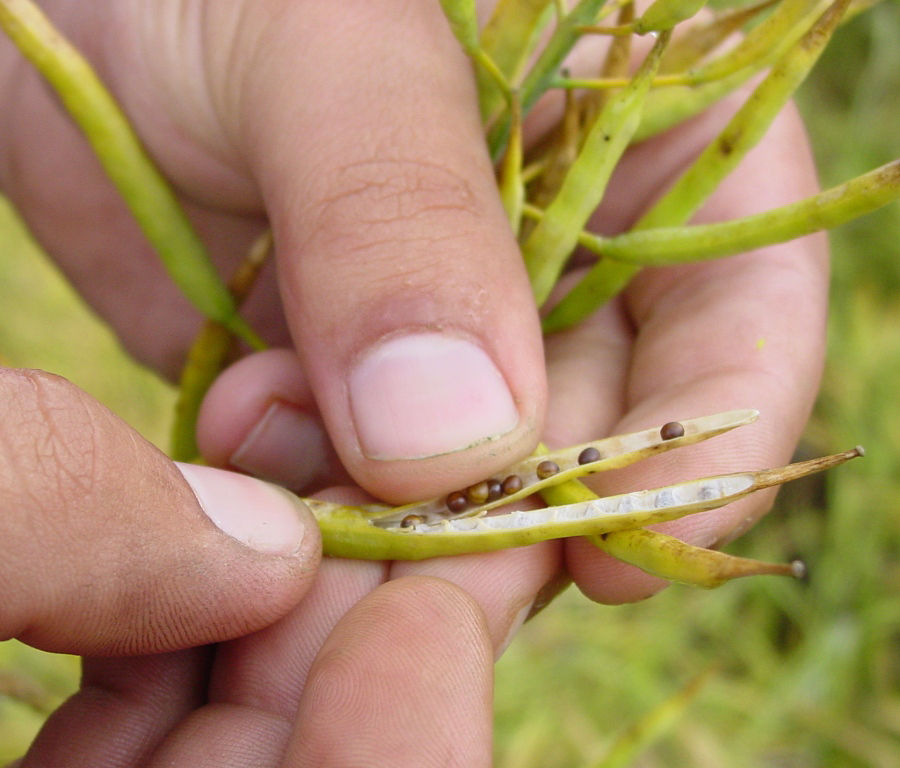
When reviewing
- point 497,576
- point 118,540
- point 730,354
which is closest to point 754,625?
point 730,354

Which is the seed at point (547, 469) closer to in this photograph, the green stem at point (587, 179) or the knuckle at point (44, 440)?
the green stem at point (587, 179)

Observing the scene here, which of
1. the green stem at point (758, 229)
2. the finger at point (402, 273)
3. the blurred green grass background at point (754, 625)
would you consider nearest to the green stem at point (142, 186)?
the finger at point (402, 273)

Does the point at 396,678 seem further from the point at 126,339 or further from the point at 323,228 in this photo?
the point at 126,339

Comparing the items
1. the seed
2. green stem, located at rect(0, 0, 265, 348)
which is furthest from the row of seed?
green stem, located at rect(0, 0, 265, 348)

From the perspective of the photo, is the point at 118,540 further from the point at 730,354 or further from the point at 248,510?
the point at 730,354

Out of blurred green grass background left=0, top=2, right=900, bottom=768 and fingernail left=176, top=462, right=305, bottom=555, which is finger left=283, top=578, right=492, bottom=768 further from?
blurred green grass background left=0, top=2, right=900, bottom=768

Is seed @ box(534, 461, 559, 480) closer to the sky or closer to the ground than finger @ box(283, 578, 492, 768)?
closer to the sky
